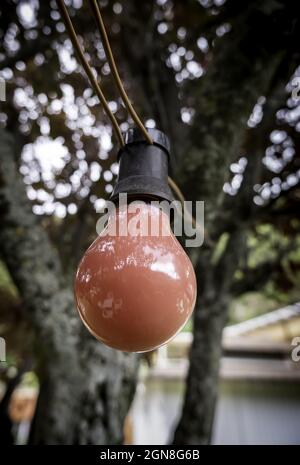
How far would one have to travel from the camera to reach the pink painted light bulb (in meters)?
0.57

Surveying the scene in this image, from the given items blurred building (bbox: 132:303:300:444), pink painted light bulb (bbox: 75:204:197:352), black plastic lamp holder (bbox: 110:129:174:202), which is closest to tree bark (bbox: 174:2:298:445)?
black plastic lamp holder (bbox: 110:129:174:202)

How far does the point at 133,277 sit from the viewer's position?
0.57 m

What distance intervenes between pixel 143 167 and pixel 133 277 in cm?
25

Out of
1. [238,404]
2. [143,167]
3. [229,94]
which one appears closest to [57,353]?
[143,167]

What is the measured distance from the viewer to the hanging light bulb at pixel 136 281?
573 millimetres

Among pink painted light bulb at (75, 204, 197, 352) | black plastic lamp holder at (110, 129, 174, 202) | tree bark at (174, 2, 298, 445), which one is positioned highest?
tree bark at (174, 2, 298, 445)

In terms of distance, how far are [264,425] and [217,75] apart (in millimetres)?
5998

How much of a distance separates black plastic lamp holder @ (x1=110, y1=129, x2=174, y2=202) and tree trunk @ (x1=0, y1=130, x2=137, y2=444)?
106cm

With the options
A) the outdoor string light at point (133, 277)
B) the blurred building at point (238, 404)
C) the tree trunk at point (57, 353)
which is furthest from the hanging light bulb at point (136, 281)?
the blurred building at point (238, 404)

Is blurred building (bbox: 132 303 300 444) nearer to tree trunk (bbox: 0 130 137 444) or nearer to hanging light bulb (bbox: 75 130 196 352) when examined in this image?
tree trunk (bbox: 0 130 137 444)

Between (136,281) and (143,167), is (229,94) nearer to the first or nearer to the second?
(143,167)

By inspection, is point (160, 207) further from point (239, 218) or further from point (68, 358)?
point (239, 218)

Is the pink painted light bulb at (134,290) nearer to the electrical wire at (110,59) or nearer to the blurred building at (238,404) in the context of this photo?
the electrical wire at (110,59)
